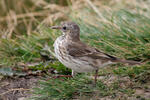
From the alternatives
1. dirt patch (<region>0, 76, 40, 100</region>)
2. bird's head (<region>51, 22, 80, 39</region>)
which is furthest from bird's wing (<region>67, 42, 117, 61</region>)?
dirt patch (<region>0, 76, 40, 100</region>)

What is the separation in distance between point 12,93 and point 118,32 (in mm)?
2254

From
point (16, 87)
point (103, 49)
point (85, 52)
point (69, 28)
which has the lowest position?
point (16, 87)

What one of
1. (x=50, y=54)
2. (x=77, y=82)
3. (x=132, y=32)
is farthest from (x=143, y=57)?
(x=50, y=54)

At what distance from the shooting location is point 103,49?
535 cm

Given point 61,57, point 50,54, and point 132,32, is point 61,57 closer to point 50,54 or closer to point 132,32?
point 50,54

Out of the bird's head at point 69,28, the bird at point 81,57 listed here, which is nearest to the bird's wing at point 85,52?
the bird at point 81,57

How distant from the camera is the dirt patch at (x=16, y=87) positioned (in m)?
4.50

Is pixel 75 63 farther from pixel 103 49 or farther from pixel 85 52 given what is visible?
pixel 103 49

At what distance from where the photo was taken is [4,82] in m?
4.96

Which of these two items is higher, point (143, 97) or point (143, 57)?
point (143, 57)

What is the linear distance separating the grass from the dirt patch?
293 mm

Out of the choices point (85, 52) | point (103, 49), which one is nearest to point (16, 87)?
point (85, 52)

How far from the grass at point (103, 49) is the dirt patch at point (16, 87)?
0.29 m

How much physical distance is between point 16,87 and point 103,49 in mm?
1700
